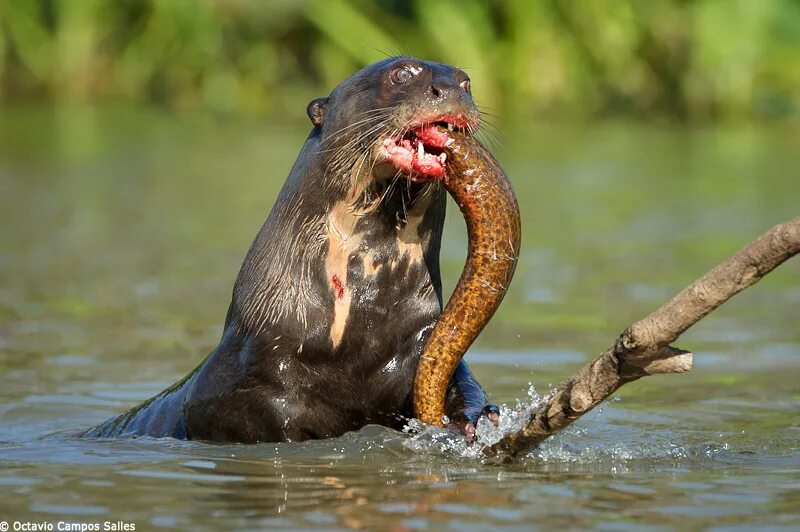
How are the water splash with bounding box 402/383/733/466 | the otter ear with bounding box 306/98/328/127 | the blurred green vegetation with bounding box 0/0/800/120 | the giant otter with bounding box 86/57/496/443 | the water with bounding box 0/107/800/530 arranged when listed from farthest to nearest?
the blurred green vegetation with bounding box 0/0/800/120 < the otter ear with bounding box 306/98/328/127 < the giant otter with bounding box 86/57/496/443 < the water splash with bounding box 402/383/733/466 < the water with bounding box 0/107/800/530

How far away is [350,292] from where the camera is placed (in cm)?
Result: 593

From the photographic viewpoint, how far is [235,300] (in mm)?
6133

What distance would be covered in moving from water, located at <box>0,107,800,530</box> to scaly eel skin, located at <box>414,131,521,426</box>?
19 cm

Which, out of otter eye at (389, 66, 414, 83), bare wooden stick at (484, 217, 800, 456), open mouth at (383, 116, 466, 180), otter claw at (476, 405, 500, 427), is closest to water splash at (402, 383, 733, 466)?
otter claw at (476, 405, 500, 427)

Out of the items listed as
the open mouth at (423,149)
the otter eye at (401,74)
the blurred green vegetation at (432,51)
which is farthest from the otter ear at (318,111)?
the blurred green vegetation at (432,51)

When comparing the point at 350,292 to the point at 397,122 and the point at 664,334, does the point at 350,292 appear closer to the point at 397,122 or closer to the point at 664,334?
the point at 397,122

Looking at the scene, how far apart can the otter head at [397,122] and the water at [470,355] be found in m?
0.94

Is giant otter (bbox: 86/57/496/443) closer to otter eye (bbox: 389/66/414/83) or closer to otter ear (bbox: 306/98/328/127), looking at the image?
otter eye (bbox: 389/66/414/83)

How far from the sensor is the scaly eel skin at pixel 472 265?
227 inches

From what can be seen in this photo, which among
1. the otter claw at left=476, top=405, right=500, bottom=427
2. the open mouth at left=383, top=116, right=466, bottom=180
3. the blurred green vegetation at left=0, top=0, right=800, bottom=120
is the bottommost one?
the otter claw at left=476, top=405, right=500, bottom=427

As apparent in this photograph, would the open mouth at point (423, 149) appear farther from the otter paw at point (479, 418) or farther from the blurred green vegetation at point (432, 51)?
the blurred green vegetation at point (432, 51)

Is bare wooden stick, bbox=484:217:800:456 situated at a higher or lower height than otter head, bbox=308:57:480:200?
lower

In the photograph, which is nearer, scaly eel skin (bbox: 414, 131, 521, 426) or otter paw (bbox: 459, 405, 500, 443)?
otter paw (bbox: 459, 405, 500, 443)

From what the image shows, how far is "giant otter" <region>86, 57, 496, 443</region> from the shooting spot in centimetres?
585
